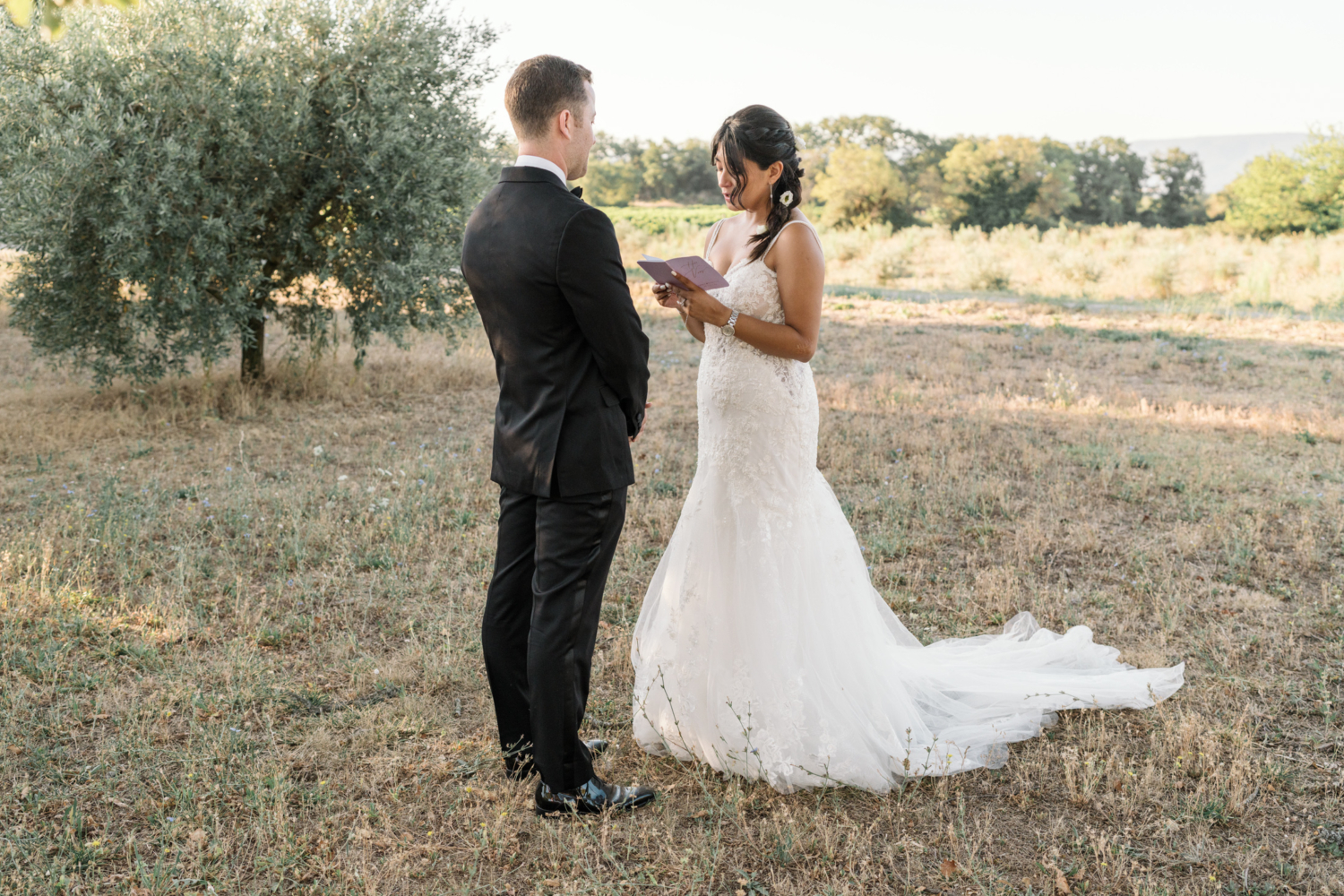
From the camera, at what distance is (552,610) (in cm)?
323

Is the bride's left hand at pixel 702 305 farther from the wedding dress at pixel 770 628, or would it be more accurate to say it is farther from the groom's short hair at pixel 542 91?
the groom's short hair at pixel 542 91

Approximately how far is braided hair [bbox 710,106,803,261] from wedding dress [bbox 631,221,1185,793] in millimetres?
213

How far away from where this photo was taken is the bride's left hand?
3.61 metres

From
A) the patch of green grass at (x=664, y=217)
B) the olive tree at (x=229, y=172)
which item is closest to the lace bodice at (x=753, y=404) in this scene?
the olive tree at (x=229, y=172)

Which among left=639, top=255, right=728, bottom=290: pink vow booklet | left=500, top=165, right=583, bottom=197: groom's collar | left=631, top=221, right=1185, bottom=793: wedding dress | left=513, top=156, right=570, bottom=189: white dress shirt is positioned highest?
left=513, top=156, right=570, bottom=189: white dress shirt

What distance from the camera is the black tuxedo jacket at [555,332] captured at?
2.93m

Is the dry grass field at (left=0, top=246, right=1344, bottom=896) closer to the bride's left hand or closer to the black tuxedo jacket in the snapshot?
the black tuxedo jacket

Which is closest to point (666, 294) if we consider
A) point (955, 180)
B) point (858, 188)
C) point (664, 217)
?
point (858, 188)

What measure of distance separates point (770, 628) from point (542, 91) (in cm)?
225

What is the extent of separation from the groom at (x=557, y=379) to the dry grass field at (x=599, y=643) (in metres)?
0.69

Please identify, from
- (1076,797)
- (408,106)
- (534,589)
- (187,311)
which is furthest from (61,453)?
(1076,797)

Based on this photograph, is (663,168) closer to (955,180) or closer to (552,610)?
(955,180)

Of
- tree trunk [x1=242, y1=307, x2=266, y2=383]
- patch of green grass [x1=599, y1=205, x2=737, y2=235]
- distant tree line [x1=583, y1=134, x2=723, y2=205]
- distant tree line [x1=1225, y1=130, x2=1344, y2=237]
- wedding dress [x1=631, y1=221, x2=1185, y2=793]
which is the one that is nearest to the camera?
wedding dress [x1=631, y1=221, x2=1185, y2=793]

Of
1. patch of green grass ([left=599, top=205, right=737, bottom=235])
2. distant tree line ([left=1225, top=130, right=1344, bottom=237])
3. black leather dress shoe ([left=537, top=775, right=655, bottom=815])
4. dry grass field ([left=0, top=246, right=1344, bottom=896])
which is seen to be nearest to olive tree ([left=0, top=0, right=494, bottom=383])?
dry grass field ([left=0, top=246, right=1344, bottom=896])
